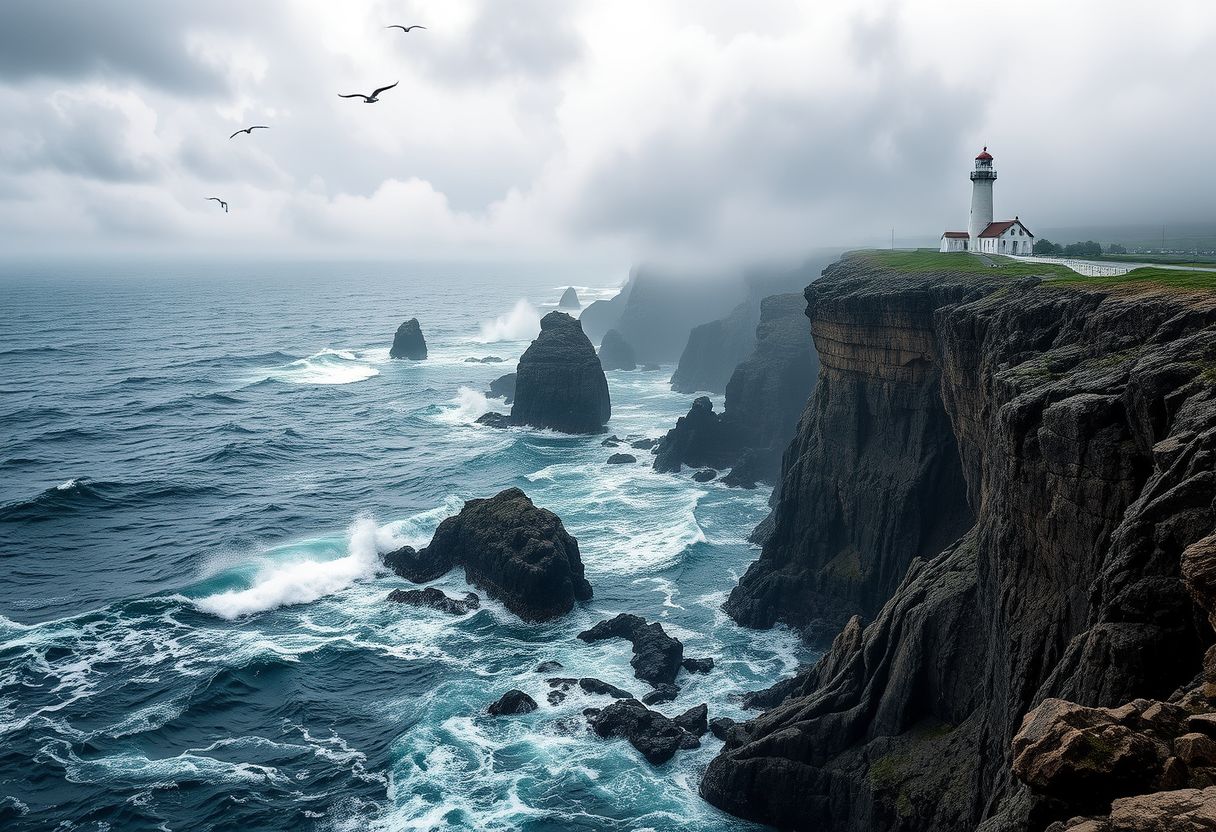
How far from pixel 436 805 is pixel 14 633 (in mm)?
30496

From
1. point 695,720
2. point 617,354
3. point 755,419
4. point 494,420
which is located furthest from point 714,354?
point 695,720

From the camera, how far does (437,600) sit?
57.0 metres

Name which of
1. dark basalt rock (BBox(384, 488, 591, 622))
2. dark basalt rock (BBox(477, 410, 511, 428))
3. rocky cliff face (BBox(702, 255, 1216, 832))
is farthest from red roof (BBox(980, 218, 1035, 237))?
dark basalt rock (BBox(477, 410, 511, 428))

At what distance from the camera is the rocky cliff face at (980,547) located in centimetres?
1664

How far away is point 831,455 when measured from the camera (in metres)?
56.6

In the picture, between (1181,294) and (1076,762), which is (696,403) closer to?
(1181,294)

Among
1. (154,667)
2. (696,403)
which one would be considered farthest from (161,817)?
(696,403)

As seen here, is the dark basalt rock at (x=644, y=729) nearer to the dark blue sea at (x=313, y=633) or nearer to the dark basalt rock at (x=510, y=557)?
the dark blue sea at (x=313, y=633)

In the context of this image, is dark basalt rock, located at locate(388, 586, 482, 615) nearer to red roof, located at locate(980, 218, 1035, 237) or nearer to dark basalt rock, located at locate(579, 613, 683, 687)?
dark basalt rock, located at locate(579, 613, 683, 687)

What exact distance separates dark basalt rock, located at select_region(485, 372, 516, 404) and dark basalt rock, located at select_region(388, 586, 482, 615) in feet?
230

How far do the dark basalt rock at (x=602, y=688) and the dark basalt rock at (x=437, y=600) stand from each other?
41.7 ft

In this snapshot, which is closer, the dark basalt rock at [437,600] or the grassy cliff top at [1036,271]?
the grassy cliff top at [1036,271]

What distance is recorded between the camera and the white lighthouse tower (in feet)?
244

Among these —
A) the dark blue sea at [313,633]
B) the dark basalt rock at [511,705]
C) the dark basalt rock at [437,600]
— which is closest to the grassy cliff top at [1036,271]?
the dark blue sea at [313,633]
